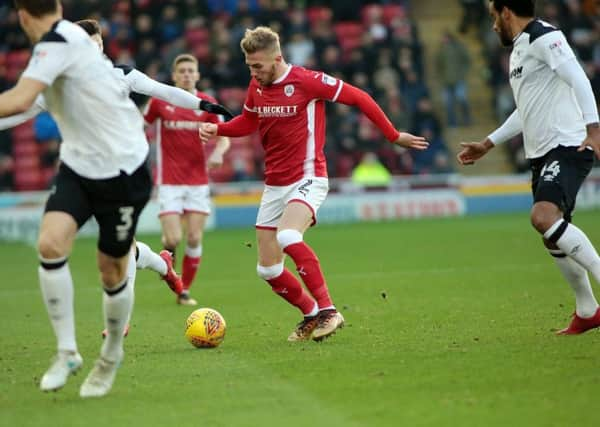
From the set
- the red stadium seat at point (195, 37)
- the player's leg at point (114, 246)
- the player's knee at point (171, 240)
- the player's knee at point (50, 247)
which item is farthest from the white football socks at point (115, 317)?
the red stadium seat at point (195, 37)

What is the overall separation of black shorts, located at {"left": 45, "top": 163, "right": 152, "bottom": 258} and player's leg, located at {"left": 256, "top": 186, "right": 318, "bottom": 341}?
227 cm

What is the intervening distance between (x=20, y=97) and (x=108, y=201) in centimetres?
85

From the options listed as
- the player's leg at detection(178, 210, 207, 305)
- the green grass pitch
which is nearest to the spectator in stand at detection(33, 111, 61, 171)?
the green grass pitch

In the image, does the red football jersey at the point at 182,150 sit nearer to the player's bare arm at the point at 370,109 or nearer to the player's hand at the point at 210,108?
the player's bare arm at the point at 370,109

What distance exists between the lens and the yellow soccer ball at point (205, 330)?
862 cm

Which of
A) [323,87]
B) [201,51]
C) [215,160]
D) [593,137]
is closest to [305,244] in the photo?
[323,87]

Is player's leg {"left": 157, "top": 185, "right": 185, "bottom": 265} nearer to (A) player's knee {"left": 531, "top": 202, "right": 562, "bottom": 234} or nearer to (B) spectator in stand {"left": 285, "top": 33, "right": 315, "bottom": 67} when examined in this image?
(A) player's knee {"left": 531, "top": 202, "right": 562, "bottom": 234}

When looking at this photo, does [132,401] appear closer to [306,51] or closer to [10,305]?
[10,305]

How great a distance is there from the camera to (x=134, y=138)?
679 centimetres

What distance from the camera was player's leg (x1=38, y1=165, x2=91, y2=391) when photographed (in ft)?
21.3

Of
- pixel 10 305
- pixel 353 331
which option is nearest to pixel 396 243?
pixel 10 305

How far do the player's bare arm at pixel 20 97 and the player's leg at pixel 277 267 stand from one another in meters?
3.06

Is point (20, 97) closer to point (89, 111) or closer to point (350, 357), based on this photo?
point (89, 111)

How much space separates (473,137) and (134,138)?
21977mm
